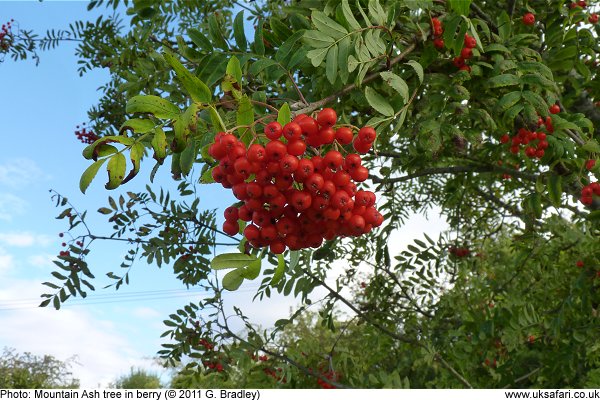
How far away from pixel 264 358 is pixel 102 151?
9.87ft

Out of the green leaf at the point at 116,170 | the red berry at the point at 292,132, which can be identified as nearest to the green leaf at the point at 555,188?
the red berry at the point at 292,132

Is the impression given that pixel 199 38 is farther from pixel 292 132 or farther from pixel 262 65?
pixel 292 132

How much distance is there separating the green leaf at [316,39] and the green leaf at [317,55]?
0.6 inches

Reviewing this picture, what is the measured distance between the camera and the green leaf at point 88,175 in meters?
1.38

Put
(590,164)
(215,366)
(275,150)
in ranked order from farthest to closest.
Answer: (215,366), (590,164), (275,150)

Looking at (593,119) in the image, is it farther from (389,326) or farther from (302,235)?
(302,235)

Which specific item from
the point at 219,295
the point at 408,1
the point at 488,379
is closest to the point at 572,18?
the point at 408,1

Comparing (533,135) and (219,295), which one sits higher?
(533,135)

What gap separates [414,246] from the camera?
4258 millimetres

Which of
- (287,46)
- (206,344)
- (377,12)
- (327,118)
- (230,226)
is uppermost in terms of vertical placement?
(377,12)

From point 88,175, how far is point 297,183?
0.53 meters

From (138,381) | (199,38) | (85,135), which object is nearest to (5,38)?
(85,135)

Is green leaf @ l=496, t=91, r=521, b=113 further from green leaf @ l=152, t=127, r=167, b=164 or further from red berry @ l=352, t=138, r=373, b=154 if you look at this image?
green leaf @ l=152, t=127, r=167, b=164

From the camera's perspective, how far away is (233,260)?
1559 millimetres
